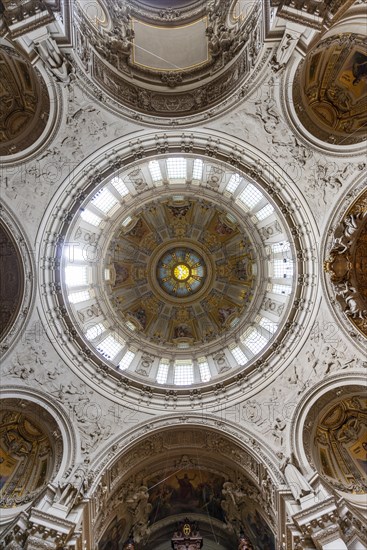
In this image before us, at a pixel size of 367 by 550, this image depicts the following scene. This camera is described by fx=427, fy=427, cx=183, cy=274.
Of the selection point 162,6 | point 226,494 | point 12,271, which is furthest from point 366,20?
point 226,494

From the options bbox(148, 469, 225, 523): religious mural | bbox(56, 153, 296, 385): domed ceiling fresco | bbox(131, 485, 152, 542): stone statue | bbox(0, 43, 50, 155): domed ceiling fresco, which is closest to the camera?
bbox(0, 43, 50, 155): domed ceiling fresco

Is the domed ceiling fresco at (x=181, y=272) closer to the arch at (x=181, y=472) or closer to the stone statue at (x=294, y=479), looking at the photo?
the arch at (x=181, y=472)

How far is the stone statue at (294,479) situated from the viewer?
52.0 ft

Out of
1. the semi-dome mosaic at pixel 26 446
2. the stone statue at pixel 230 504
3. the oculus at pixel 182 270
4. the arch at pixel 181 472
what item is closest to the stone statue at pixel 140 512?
the arch at pixel 181 472

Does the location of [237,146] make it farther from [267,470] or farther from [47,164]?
[267,470]

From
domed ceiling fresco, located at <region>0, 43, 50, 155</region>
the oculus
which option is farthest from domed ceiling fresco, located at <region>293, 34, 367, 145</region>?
the oculus

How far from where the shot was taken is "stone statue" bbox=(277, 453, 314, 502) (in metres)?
15.9

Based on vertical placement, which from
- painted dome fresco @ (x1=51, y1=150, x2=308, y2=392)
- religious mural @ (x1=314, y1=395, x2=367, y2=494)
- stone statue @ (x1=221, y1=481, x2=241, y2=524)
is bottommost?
stone statue @ (x1=221, y1=481, x2=241, y2=524)

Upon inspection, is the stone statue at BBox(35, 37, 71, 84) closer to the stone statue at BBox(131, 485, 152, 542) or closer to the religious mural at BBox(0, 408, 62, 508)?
the religious mural at BBox(0, 408, 62, 508)

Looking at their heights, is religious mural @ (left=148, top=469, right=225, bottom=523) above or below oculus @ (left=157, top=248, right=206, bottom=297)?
below

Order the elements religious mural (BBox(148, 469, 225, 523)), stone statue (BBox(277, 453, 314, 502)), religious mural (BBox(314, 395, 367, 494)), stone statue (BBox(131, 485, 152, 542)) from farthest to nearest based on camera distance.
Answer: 1. religious mural (BBox(148, 469, 225, 523))
2. stone statue (BBox(131, 485, 152, 542))
3. religious mural (BBox(314, 395, 367, 494))
4. stone statue (BBox(277, 453, 314, 502))

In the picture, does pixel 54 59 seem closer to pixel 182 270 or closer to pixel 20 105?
pixel 20 105

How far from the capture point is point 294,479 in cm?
1659

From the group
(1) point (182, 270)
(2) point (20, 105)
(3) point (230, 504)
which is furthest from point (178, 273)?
Answer: (2) point (20, 105)
